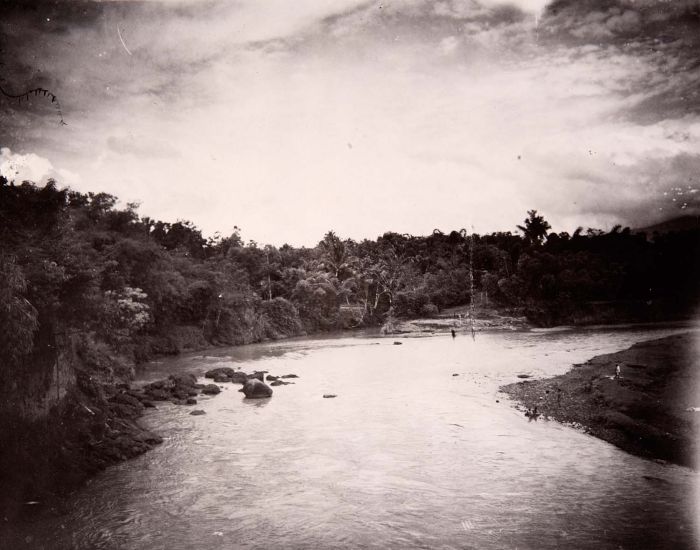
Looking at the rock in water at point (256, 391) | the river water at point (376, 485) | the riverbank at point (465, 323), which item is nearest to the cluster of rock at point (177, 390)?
the river water at point (376, 485)

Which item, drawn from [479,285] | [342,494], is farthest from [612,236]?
[342,494]

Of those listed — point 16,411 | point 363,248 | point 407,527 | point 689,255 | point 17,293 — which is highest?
point 363,248

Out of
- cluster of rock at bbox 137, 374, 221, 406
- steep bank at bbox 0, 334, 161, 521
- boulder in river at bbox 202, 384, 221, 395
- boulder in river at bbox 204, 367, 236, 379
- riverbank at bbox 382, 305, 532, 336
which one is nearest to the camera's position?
steep bank at bbox 0, 334, 161, 521

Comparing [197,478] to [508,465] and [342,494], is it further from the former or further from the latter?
[508,465]

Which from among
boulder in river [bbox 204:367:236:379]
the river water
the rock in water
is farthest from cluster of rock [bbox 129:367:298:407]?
the river water

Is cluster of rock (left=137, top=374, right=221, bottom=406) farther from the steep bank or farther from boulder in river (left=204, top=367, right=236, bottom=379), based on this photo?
the steep bank
